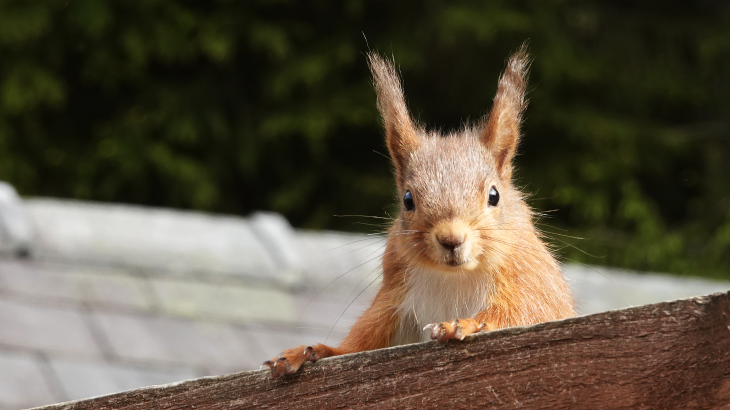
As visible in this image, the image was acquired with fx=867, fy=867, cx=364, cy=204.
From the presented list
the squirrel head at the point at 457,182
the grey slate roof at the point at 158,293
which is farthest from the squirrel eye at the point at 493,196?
the grey slate roof at the point at 158,293

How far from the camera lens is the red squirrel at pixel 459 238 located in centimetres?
149

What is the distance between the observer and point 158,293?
2.99 metres

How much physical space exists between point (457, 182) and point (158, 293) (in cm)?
172

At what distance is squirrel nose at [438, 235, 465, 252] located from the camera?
1.42 metres

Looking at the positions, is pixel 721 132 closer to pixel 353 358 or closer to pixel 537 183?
pixel 537 183

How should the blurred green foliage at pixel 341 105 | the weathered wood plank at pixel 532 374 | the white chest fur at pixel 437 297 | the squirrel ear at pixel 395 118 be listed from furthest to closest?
the blurred green foliage at pixel 341 105, the squirrel ear at pixel 395 118, the white chest fur at pixel 437 297, the weathered wood plank at pixel 532 374

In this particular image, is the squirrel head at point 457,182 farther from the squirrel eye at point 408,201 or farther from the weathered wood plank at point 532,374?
the weathered wood plank at point 532,374

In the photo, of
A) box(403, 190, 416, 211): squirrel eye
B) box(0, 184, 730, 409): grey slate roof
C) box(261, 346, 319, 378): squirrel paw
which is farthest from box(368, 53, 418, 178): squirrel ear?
box(0, 184, 730, 409): grey slate roof

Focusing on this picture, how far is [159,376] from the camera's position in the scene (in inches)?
101

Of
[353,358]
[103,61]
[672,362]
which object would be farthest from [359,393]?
[103,61]

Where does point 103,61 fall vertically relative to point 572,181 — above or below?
above

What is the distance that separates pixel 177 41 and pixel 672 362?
4.71m

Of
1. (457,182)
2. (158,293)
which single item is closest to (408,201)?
(457,182)

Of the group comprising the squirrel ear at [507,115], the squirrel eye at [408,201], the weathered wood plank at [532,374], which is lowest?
the weathered wood plank at [532,374]
